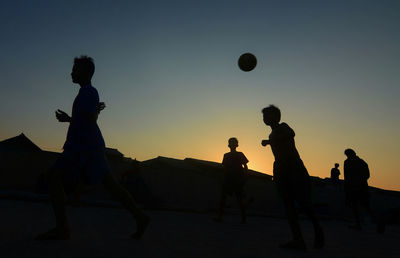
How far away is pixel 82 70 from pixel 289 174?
8.78 feet

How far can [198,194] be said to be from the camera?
17.8 meters

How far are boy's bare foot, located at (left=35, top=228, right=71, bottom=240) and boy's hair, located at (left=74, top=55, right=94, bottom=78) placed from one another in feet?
5.47

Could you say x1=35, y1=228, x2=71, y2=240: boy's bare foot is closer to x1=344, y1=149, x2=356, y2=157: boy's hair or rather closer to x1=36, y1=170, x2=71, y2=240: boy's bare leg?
x1=36, y1=170, x2=71, y2=240: boy's bare leg

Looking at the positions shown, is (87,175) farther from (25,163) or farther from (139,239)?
(25,163)

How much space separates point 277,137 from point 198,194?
13.8m

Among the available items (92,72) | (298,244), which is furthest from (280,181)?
(92,72)

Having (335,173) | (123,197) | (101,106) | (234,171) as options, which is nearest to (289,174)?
(123,197)

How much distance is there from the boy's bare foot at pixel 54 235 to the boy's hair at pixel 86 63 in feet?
5.47

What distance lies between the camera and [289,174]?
14.1ft

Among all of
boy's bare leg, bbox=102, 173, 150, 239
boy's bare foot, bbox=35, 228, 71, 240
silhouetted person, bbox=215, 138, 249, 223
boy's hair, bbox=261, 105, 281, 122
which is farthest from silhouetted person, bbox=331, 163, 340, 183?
boy's bare foot, bbox=35, 228, 71, 240

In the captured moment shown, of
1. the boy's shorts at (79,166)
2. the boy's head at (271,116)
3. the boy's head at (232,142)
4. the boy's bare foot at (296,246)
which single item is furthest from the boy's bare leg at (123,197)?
the boy's head at (232,142)

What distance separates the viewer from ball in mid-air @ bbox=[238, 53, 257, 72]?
27.9 feet

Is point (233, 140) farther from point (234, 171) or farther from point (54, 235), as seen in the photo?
point (54, 235)

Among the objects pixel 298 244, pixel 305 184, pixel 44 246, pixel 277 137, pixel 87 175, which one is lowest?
pixel 44 246
